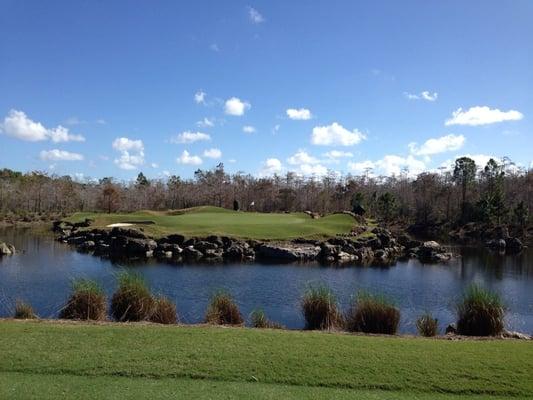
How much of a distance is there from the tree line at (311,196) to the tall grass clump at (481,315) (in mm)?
55472

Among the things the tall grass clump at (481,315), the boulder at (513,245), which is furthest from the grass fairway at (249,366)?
the boulder at (513,245)

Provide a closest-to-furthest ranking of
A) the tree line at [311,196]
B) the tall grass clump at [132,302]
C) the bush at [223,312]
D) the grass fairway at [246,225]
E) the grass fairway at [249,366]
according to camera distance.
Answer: the grass fairway at [249,366], the tall grass clump at [132,302], the bush at [223,312], the grass fairway at [246,225], the tree line at [311,196]

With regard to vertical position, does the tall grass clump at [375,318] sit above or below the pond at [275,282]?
above

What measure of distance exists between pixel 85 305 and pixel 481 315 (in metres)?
10.4

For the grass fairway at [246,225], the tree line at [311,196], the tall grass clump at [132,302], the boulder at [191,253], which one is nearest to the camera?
the tall grass clump at [132,302]

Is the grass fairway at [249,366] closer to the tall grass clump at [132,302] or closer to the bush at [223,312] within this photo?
the tall grass clump at [132,302]

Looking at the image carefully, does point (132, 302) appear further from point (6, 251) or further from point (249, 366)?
point (6, 251)

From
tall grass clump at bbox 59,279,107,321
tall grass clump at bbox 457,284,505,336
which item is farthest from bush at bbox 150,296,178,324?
tall grass clump at bbox 457,284,505,336

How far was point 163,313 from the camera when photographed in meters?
13.5

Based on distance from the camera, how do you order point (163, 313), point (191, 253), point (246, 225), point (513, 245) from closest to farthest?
point (163, 313) → point (191, 253) → point (246, 225) → point (513, 245)

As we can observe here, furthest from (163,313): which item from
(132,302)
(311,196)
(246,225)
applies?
(311,196)

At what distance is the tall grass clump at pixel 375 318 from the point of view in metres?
12.6

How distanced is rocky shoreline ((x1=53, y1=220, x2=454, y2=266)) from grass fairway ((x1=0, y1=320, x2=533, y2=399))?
3020 centimetres

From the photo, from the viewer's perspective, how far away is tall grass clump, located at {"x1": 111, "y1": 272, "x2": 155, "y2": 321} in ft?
44.5
